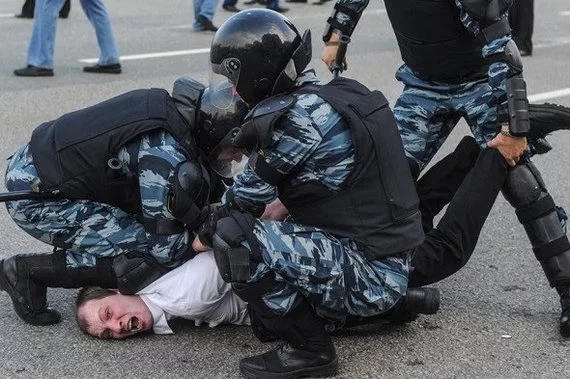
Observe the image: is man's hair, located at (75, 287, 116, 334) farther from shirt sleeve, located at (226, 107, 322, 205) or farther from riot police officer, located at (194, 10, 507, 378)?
shirt sleeve, located at (226, 107, 322, 205)

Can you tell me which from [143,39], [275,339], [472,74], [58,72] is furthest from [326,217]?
[143,39]

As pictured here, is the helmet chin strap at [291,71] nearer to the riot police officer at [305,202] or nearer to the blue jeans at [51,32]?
the riot police officer at [305,202]

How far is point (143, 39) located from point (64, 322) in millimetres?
6859

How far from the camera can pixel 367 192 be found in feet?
10.9

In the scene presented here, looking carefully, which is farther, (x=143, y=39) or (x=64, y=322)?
(x=143, y=39)

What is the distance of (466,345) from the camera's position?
144 inches

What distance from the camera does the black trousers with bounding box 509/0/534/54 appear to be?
9.19 meters

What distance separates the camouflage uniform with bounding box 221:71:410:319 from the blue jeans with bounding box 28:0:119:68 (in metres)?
5.21

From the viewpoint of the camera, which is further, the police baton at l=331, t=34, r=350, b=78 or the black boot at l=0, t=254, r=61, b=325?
the police baton at l=331, t=34, r=350, b=78

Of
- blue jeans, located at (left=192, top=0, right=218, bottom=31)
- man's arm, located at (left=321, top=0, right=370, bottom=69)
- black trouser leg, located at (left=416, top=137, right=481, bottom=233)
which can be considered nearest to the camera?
black trouser leg, located at (left=416, top=137, right=481, bottom=233)

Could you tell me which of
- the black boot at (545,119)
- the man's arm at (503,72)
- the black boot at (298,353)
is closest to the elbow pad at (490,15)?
the man's arm at (503,72)

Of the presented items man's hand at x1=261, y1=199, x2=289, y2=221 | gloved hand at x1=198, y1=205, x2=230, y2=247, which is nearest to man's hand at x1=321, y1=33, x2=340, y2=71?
man's hand at x1=261, y1=199, x2=289, y2=221

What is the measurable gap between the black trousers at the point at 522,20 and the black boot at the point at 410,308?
5746mm

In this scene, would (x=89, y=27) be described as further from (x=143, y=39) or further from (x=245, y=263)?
(x=245, y=263)
